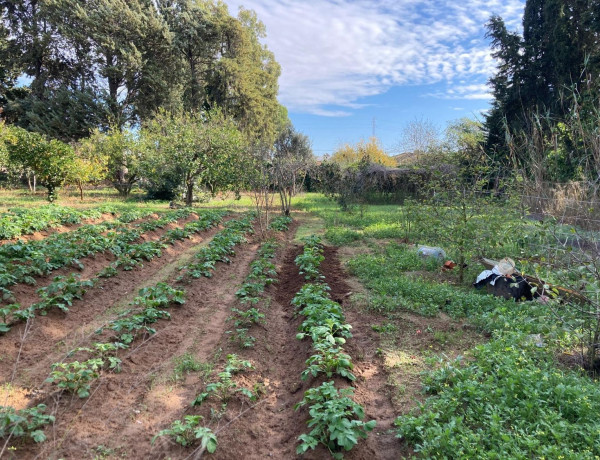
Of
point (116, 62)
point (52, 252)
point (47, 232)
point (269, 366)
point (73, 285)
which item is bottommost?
point (269, 366)

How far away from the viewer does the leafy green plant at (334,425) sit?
8.31ft

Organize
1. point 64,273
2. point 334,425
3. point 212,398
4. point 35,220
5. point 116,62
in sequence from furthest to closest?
point 116,62 < point 35,220 < point 64,273 < point 212,398 < point 334,425

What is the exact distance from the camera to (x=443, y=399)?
2.98m

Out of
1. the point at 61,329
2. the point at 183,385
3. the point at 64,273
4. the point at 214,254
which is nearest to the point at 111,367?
the point at 183,385

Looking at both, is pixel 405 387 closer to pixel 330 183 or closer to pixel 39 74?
pixel 330 183

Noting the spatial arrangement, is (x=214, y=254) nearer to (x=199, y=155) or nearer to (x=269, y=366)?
(x=269, y=366)

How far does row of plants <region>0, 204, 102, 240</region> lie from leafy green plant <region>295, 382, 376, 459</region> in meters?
7.91

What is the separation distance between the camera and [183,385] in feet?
11.7

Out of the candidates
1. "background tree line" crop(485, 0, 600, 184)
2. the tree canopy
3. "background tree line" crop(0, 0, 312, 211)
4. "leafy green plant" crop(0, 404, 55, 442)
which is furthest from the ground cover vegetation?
the tree canopy

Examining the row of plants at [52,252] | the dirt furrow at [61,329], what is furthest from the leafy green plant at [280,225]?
the dirt furrow at [61,329]

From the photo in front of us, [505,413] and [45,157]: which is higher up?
[45,157]

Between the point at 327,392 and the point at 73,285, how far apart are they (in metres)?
4.21

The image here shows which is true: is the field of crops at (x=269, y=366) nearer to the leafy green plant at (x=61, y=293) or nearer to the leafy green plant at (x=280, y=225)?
the leafy green plant at (x=61, y=293)

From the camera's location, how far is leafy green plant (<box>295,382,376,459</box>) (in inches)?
99.7
